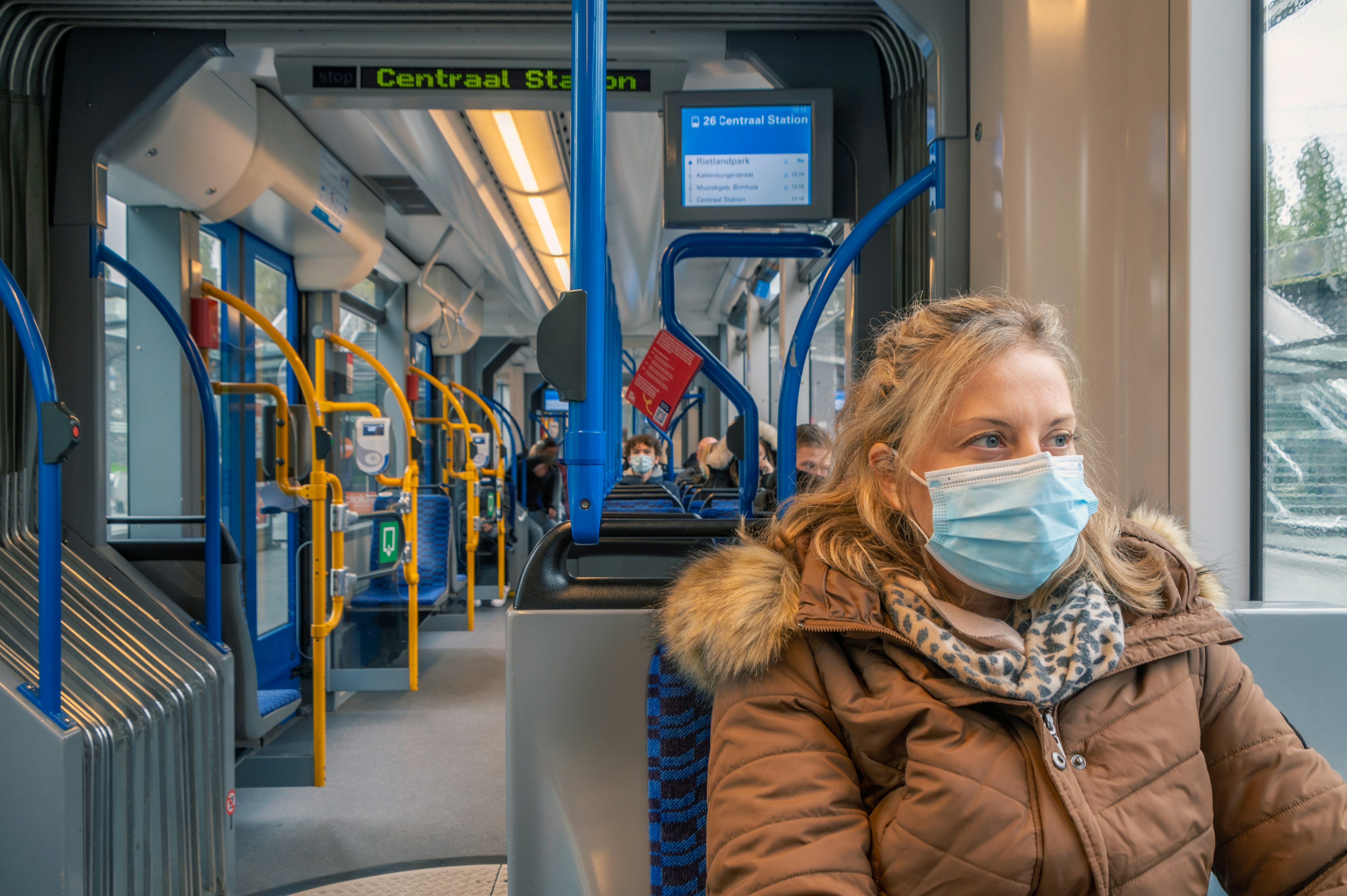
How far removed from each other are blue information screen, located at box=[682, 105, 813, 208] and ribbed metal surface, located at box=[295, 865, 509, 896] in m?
2.03

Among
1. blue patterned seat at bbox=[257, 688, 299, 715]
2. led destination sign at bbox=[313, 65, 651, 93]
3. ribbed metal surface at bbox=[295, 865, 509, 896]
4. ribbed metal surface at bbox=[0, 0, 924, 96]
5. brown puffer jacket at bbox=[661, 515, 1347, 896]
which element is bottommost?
ribbed metal surface at bbox=[295, 865, 509, 896]

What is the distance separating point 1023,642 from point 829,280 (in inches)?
43.3

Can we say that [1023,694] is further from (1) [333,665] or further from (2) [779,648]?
(1) [333,665]

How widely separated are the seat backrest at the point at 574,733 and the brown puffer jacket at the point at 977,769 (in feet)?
0.76

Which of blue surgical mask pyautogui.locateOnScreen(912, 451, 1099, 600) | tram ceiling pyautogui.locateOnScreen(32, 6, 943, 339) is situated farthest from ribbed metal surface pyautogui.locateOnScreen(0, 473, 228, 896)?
blue surgical mask pyautogui.locateOnScreen(912, 451, 1099, 600)

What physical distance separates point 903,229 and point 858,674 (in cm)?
159

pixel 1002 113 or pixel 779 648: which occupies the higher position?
pixel 1002 113

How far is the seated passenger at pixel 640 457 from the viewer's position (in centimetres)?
628

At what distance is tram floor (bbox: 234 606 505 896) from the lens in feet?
9.29

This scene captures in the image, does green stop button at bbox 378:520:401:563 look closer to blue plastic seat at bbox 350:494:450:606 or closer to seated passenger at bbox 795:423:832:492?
blue plastic seat at bbox 350:494:450:606

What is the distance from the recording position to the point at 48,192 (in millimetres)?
2469

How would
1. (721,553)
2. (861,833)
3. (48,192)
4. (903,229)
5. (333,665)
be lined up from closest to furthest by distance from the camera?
(861,833) < (721,553) < (903,229) < (48,192) < (333,665)

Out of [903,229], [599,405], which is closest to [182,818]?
[599,405]

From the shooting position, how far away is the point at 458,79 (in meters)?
2.48
